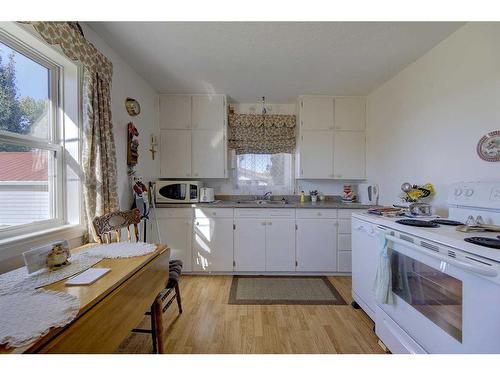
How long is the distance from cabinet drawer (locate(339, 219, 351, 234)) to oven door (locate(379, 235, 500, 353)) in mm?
1294

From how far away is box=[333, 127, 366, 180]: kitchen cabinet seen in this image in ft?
10.5

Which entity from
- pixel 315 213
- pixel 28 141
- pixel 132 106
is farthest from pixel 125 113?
pixel 315 213

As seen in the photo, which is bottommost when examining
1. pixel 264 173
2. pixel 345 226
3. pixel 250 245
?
pixel 250 245

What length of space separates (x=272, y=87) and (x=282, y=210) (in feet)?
5.14

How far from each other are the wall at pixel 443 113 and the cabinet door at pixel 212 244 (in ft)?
6.58

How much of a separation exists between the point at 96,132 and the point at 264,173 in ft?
7.45

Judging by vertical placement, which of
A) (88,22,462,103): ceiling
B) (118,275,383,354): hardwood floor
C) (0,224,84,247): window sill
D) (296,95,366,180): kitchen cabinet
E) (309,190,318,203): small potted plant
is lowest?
(118,275,383,354): hardwood floor

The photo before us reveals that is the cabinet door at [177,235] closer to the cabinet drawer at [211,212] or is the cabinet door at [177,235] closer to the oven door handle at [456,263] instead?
the cabinet drawer at [211,212]

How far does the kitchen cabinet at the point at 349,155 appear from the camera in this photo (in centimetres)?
319

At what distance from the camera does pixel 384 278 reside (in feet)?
5.15

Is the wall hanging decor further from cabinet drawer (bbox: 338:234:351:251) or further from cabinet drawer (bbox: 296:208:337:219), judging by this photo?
cabinet drawer (bbox: 338:234:351:251)

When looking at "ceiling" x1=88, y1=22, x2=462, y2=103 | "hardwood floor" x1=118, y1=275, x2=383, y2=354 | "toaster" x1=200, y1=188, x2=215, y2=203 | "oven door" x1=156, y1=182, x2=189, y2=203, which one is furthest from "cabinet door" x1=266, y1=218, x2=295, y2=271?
"ceiling" x1=88, y1=22, x2=462, y2=103

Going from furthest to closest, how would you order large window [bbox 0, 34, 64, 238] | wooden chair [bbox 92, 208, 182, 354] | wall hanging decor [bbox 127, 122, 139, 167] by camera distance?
1. wall hanging decor [bbox 127, 122, 139, 167]
2. wooden chair [bbox 92, 208, 182, 354]
3. large window [bbox 0, 34, 64, 238]

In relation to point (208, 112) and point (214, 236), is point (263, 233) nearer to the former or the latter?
point (214, 236)
